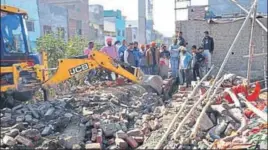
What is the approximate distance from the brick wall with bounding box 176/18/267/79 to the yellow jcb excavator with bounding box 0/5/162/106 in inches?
169

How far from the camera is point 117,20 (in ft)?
145

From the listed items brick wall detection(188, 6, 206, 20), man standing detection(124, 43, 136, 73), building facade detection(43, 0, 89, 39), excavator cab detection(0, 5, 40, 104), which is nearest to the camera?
excavator cab detection(0, 5, 40, 104)

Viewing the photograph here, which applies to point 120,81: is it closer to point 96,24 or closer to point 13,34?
point 13,34

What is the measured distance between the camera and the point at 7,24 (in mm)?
8180

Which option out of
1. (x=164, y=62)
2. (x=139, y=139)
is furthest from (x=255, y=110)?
(x=164, y=62)

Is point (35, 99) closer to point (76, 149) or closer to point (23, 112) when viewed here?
point (23, 112)

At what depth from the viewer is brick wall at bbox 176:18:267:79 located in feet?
38.7

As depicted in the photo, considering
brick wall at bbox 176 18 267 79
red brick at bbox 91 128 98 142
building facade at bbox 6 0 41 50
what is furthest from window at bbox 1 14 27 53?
building facade at bbox 6 0 41 50

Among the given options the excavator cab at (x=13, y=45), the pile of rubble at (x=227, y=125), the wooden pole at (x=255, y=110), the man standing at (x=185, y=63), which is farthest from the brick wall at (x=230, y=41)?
the excavator cab at (x=13, y=45)

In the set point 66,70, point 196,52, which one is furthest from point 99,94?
point 196,52

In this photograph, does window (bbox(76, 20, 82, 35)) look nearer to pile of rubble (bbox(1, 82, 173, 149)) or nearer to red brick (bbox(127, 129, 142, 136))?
pile of rubble (bbox(1, 82, 173, 149))

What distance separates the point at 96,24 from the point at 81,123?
31210 mm

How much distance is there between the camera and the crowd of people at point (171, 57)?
1109cm

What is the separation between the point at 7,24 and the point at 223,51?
24.8ft
